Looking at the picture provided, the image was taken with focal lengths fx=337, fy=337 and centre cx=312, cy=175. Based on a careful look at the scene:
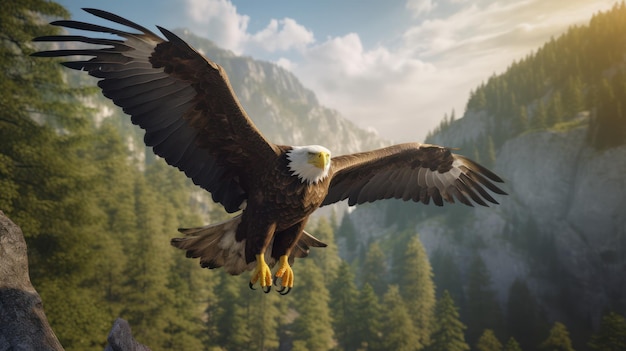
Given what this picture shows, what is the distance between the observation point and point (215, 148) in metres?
3.87

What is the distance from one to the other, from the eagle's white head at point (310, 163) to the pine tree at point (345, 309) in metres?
28.6

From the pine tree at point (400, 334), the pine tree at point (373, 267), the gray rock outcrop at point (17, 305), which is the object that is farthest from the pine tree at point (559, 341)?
the gray rock outcrop at point (17, 305)

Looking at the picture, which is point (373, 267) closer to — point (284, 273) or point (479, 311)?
point (479, 311)

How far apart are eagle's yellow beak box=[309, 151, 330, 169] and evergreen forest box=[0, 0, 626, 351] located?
344 inches

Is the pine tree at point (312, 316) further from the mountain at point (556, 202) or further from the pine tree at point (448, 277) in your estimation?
the pine tree at point (448, 277)

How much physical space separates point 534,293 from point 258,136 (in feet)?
208

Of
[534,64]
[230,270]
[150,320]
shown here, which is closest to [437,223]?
[534,64]

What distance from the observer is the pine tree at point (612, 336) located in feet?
84.8

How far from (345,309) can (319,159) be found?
30.2 meters

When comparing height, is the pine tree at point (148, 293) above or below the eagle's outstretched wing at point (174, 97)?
below

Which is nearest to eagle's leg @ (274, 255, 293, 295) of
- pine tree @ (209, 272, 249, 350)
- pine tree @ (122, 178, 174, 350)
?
pine tree @ (122, 178, 174, 350)

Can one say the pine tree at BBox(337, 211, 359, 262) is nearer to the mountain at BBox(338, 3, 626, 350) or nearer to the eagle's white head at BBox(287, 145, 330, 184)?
the mountain at BBox(338, 3, 626, 350)

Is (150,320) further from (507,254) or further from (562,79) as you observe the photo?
(562,79)

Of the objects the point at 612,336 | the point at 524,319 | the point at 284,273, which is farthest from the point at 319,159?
the point at 524,319
